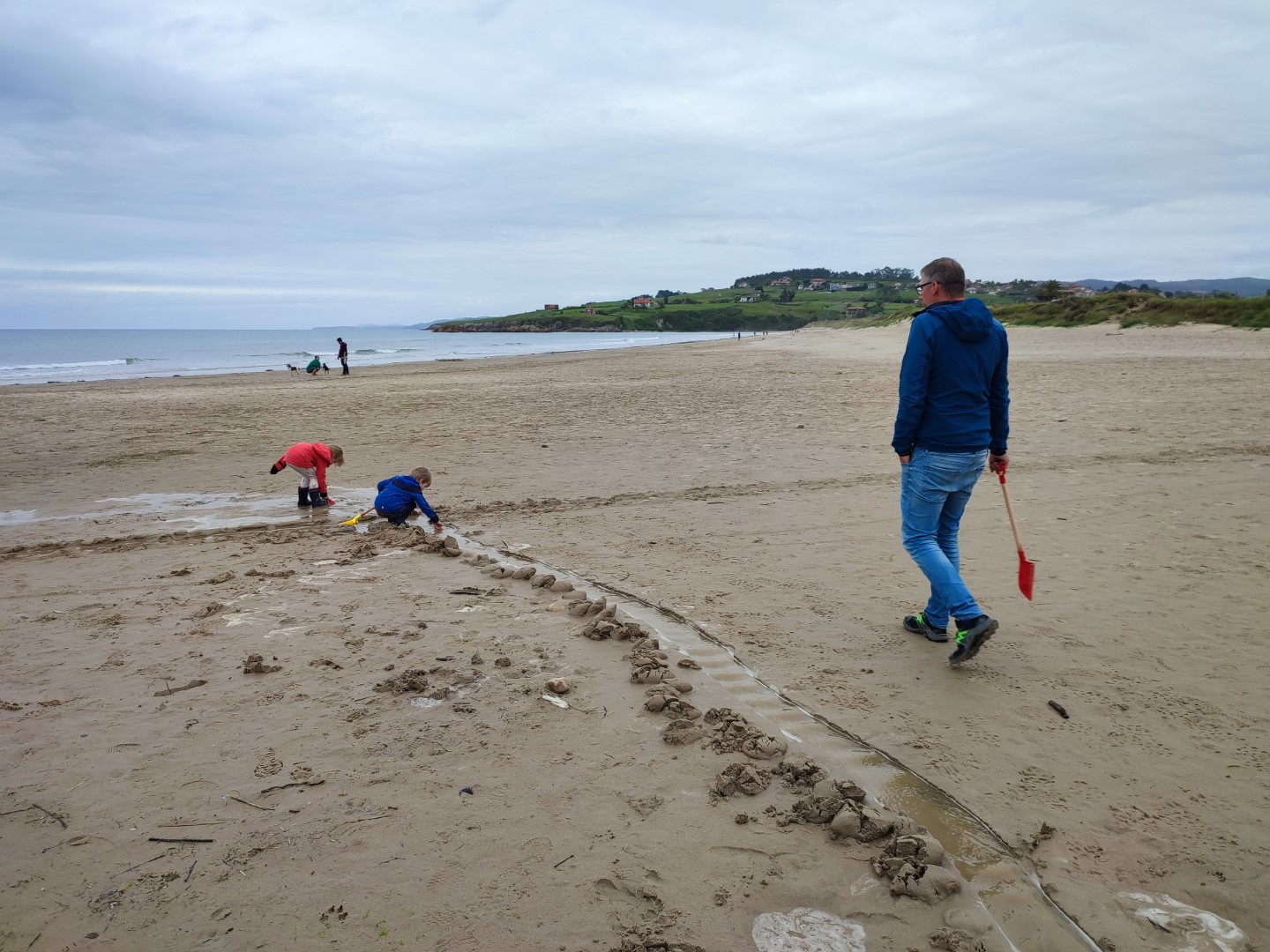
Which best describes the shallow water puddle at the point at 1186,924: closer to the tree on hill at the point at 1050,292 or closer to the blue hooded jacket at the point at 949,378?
the blue hooded jacket at the point at 949,378

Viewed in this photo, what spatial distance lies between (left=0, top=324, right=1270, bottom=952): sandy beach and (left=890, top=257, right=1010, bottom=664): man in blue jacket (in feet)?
1.58

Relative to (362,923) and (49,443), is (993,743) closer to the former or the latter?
(362,923)

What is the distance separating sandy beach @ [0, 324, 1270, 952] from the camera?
2617mm

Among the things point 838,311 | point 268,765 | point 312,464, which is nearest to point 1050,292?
point 312,464

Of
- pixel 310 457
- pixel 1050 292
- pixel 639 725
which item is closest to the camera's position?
pixel 639 725

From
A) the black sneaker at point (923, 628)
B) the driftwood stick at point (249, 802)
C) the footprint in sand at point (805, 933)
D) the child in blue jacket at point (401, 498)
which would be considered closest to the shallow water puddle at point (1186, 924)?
the footprint in sand at point (805, 933)

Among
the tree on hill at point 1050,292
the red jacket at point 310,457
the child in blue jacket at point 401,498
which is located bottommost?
the child in blue jacket at point 401,498

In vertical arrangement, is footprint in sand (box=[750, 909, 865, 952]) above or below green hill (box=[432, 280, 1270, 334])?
below

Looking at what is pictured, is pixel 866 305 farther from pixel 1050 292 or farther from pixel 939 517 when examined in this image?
pixel 939 517

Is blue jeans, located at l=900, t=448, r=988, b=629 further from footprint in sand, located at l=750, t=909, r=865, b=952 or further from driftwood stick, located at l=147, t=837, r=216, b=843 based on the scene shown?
driftwood stick, located at l=147, t=837, r=216, b=843

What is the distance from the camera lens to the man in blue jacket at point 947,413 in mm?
4461

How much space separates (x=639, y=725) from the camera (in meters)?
3.82

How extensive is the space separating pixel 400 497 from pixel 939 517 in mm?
5282

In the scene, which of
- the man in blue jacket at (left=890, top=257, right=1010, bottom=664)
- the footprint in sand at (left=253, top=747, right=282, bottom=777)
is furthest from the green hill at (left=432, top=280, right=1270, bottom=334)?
the footprint in sand at (left=253, top=747, right=282, bottom=777)
